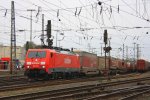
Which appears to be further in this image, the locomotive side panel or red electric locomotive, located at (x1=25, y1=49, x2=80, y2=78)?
the locomotive side panel

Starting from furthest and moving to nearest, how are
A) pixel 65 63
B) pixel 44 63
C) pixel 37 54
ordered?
pixel 65 63 < pixel 37 54 < pixel 44 63

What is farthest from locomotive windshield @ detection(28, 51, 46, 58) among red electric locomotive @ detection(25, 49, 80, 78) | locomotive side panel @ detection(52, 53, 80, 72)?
locomotive side panel @ detection(52, 53, 80, 72)

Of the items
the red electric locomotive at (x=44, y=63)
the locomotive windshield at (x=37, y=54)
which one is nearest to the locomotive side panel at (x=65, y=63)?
the red electric locomotive at (x=44, y=63)

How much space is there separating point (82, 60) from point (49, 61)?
1074 centimetres

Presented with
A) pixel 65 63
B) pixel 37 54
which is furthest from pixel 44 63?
pixel 65 63

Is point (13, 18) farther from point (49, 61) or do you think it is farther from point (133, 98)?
point (133, 98)

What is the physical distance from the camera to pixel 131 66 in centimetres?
7725

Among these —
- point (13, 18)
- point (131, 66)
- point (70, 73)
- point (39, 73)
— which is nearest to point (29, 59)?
point (39, 73)

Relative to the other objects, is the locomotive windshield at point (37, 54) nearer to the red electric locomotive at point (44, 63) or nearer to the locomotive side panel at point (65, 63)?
the red electric locomotive at point (44, 63)

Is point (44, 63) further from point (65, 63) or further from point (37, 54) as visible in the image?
point (65, 63)

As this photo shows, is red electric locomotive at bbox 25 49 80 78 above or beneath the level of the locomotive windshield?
beneath

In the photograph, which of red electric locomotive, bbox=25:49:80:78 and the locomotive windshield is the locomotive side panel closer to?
red electric locomotive, bbox=25:49:80:78

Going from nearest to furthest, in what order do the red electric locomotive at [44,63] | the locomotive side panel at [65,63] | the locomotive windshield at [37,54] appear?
the red electric locomotive at [44,63] → the locomotive windshield at [37,54] → the locomotive side panel at [65,63]

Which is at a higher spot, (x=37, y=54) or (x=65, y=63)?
(x=37, y=54)
